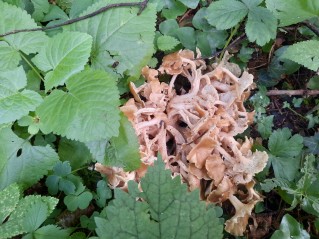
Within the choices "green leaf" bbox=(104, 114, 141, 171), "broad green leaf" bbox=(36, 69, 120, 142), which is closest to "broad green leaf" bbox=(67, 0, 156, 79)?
"broad green leaf" bbox=(36, 69, 120, 142)

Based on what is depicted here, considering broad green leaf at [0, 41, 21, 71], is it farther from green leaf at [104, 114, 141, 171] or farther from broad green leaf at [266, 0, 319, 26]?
broad green leaf at [266, 0, 319, 26]

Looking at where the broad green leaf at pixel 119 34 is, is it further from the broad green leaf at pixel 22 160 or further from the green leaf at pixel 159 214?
the green leaf at pixel 159 214

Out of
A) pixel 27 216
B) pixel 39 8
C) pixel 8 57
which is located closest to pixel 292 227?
pixel 27 216

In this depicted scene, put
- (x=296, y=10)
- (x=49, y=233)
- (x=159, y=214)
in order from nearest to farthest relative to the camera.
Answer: (x=159, y=214) → (x=49, y=233) → (x=296, y=10)

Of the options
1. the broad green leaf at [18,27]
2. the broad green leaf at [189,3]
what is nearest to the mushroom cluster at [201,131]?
the broad green leaf at [189,3]

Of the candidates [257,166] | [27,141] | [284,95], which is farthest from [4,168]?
[284,95]

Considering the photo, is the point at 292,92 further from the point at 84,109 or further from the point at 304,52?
the point at 84,109

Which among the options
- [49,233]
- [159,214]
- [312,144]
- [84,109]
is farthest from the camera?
[312,144]
